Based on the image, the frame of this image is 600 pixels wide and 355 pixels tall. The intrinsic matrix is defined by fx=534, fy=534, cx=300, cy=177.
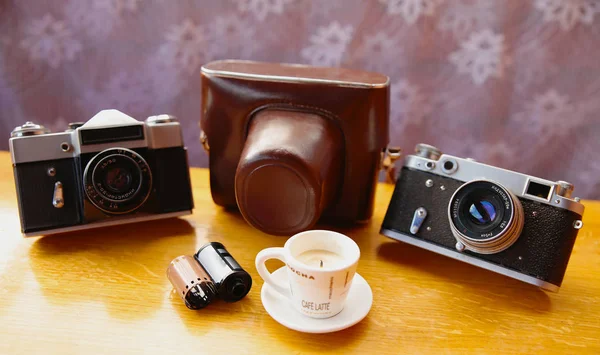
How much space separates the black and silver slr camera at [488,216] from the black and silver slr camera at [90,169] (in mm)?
349

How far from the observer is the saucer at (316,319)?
0.57m

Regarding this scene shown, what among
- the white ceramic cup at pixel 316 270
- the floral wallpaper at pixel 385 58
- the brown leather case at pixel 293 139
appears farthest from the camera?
the floral wallpaper at pixel 385 58

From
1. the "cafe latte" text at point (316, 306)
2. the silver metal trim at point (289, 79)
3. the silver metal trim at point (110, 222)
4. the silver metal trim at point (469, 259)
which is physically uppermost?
the silver metal trim at point (289, 79)

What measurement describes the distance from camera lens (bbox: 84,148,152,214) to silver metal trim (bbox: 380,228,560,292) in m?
0.35

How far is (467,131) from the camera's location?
3.74 feet

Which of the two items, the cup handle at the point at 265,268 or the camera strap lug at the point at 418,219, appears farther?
the camera strap lug at the point at 418,219

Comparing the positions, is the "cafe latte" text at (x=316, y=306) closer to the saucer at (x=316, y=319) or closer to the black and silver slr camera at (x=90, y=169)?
the saucer at (x=316, y=319)

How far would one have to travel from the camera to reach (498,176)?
66cm

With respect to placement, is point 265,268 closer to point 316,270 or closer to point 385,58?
point 316,270

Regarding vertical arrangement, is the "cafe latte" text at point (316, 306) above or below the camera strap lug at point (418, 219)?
below

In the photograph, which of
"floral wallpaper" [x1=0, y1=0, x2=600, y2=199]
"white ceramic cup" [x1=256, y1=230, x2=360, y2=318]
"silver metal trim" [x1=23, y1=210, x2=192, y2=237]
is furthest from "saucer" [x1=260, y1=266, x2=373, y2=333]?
"floral wallpaper" [x1=0, y1=0, x2=600, y2=199]

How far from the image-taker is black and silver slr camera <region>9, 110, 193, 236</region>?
2.36 ft

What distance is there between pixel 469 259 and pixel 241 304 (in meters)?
0.30

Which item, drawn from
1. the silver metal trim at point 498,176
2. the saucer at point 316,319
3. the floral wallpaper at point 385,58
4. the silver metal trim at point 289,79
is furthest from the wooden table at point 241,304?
the floral wallpaper at point 385,58
